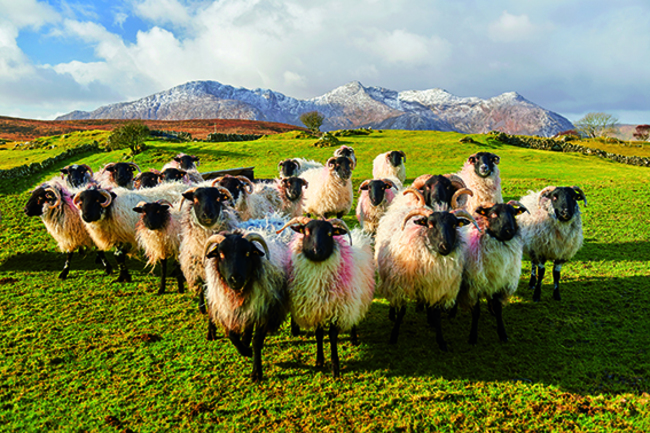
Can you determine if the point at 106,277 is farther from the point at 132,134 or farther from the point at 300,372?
the point at 132,134

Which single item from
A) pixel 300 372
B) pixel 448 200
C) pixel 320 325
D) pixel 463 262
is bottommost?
pixel 300 372

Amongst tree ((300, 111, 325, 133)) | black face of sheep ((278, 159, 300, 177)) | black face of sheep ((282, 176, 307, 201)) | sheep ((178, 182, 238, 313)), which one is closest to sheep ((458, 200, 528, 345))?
sheep ((178, 182, 238, 313))

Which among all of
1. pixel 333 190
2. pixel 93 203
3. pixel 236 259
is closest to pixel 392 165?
pixel 333 190

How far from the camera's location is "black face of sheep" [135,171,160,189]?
11147 mm

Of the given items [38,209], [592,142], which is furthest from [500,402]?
[592,142]

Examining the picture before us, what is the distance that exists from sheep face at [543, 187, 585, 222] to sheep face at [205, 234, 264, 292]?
20.6ft

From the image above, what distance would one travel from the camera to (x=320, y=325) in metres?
4.92

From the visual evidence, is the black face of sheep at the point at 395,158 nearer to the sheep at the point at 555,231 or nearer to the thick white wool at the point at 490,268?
the sheep at the point at 555,231

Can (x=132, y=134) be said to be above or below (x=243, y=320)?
above

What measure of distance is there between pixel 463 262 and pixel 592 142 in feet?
189

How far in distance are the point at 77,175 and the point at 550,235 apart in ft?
44.3

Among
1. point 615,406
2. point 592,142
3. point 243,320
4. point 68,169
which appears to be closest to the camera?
point 615,406

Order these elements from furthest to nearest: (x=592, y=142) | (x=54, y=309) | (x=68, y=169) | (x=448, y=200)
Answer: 1. (x=592, y=142)
2. (x=68, y=169)
3. (x=448, y=200)
4. (x=54, y=309)

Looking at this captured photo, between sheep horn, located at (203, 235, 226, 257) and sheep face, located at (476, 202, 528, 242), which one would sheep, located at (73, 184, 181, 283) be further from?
sheep face, located at (476, 202, 528, 242)
